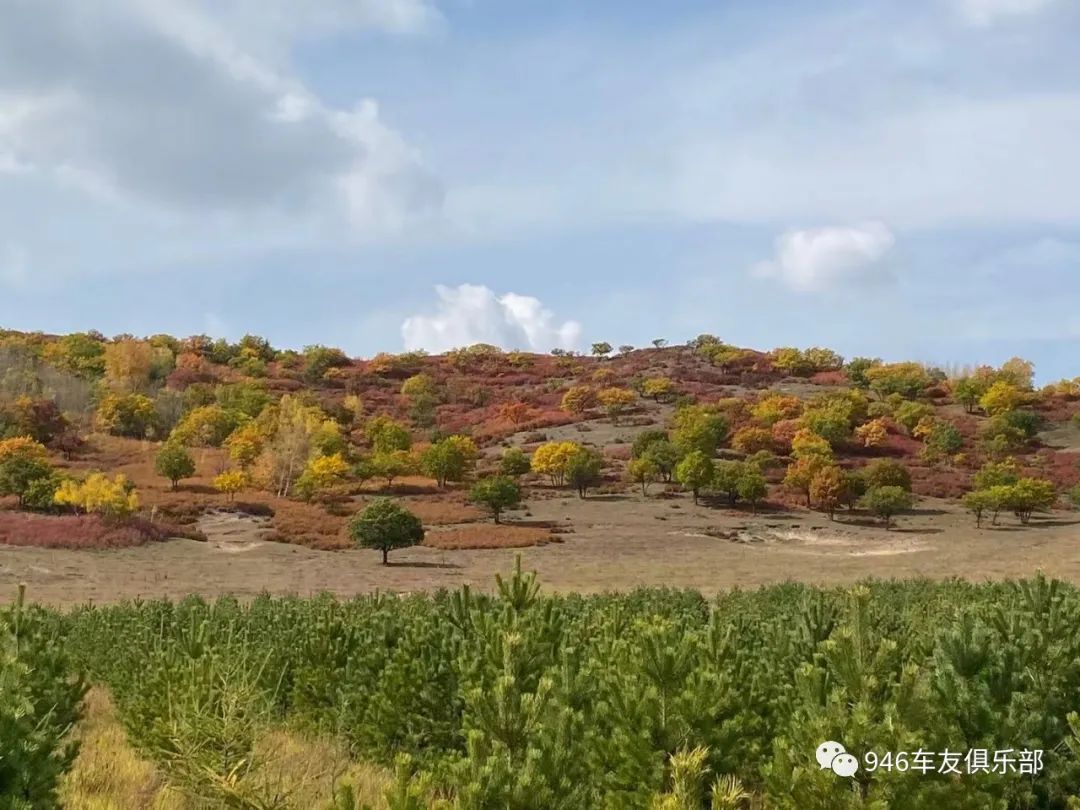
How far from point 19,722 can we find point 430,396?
78.0m

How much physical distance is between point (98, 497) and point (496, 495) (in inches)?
800

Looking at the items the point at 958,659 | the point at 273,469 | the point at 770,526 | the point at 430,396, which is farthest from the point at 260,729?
the point at 430,396

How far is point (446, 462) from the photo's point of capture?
5722 cm

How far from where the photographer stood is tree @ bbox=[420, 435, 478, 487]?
57.2 m

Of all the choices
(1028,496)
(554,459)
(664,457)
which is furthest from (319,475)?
(1028,496)

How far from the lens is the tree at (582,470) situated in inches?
2217

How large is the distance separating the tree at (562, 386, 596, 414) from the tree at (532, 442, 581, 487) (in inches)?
728

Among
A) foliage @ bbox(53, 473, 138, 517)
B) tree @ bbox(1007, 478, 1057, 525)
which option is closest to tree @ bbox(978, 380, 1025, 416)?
tree @ bbox(1007, 478, 1057, 525)

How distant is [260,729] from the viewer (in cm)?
821

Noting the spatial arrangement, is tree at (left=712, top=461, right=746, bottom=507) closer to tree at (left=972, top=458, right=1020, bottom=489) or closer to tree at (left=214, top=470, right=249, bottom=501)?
tree at (left=972, top=458, right=1020, bottom=489)

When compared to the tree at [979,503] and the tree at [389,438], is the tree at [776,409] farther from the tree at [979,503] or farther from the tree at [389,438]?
the tree at [389,438]

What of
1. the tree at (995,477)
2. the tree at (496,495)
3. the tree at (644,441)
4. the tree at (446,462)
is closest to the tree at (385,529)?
the tree at (496,495)

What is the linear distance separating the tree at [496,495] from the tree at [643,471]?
9.60 metres

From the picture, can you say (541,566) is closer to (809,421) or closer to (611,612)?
(611,612)
